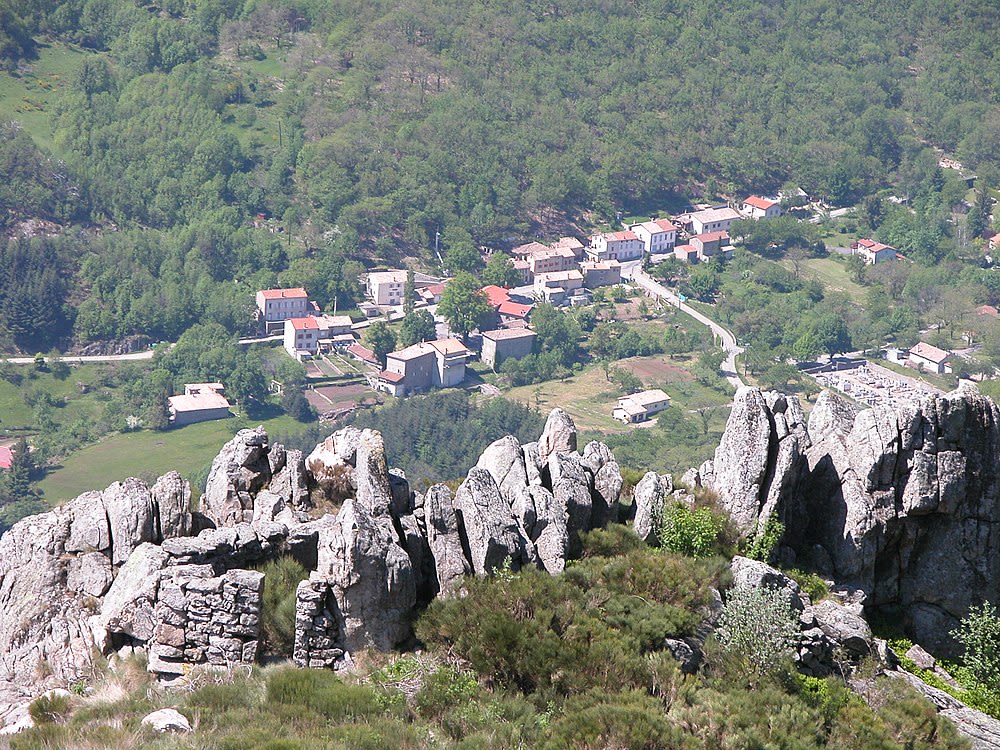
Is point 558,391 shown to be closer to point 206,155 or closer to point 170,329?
point 170,329

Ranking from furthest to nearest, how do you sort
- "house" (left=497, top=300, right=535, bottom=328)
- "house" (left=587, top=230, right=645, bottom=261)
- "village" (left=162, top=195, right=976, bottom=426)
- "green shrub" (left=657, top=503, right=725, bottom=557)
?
"house" (left=587, top=230, right=645, bottom=261) → "house" (left=497, top=300, right=535, bottom=328) → "village" (left=162, top=195, right=976, bottom=426) → "green shrub" (left=657, top=503, right=725, bottom=557)

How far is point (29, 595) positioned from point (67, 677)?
1.65 metres

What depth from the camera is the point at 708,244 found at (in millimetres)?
124625

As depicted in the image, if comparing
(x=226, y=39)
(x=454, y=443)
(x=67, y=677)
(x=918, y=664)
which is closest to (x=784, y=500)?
(x=918, y=664)

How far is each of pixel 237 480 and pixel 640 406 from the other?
71.1 meters

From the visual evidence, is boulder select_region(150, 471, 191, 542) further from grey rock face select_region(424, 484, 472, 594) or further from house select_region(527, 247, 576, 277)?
house select_region(527, 247, 576, 277)

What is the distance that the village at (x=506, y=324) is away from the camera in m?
93.4

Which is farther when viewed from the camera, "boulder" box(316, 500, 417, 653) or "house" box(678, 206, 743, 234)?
"house" box(678, 206, 743, 234)

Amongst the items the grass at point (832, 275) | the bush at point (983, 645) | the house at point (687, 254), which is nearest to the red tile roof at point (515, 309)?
the house at point (687, 254)

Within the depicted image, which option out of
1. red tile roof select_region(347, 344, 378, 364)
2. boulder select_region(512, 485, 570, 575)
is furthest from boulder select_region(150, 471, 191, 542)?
red tile roof select_region(347, 344, 378, 364)

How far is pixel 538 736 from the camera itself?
1404 cm

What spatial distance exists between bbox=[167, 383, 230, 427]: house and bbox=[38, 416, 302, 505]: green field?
2.67ft

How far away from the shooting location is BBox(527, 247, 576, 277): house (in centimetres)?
11900

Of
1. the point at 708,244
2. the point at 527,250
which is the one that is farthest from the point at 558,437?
the point at 708,244
